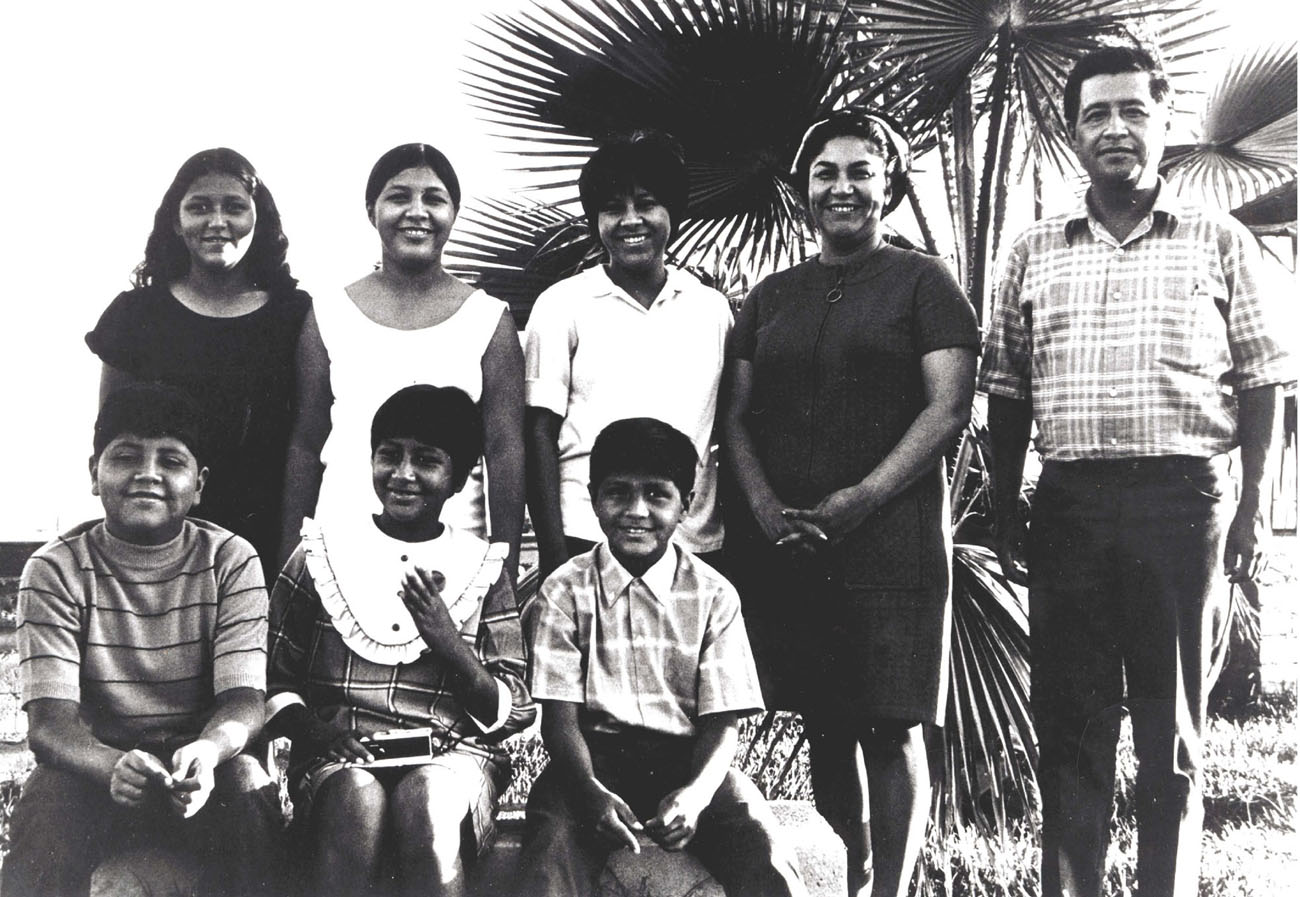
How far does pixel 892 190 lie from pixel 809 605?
37.9 inches

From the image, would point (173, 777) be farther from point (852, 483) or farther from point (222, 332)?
point (852, 483)

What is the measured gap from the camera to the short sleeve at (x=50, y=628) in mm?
2256

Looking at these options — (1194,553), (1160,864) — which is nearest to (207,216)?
(1194,553)

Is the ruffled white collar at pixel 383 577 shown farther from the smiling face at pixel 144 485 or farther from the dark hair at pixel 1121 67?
the dark hair at pixel 1121 67

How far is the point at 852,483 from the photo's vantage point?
8.71ft

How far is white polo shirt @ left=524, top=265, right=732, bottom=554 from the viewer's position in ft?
8.84

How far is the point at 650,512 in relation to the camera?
2.41 meters

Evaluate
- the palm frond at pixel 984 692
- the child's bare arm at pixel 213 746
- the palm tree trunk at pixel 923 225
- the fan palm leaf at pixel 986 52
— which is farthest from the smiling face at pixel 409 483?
the palm tree trunk at pixel 923 225

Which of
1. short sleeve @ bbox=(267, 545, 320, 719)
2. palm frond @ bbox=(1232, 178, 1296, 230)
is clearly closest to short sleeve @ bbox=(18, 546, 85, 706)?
short sleeve @ bbox=(267, 545, 320, 719)

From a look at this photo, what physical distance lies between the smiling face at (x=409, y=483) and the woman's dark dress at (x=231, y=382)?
431 mm

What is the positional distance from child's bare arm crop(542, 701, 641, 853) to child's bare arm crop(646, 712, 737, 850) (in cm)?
5

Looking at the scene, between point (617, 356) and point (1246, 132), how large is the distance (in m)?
3.45

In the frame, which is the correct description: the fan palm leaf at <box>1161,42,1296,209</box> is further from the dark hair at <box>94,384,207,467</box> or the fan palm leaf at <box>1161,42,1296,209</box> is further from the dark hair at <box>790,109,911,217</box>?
the dark hair at <box>94,384,207,467</box>

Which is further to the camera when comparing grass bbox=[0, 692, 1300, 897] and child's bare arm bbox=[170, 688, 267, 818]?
grass bbox=[0, 692, 1300, 897]
